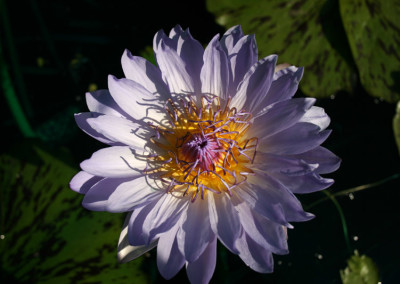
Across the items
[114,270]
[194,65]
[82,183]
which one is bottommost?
[114,270]

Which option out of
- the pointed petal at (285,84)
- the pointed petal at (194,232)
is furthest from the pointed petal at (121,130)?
the pointed petal at (285,84)

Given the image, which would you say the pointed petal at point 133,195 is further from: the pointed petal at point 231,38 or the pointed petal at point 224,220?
the pointed petal at point 231,38

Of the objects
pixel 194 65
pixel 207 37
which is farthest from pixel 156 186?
pixel 207 37

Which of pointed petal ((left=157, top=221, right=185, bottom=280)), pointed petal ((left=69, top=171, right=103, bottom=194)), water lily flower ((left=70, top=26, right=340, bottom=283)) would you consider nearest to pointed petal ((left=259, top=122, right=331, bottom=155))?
water lily flower ((left=70, top=26, right=340, bottom=283))

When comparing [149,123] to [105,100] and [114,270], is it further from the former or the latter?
[114,270]

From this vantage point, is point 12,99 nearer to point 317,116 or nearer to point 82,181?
point 82,181

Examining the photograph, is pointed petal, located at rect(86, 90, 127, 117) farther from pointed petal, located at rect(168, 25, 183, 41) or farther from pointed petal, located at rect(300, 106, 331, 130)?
pointed petal, located at rect(300, 106, 331, 130)
